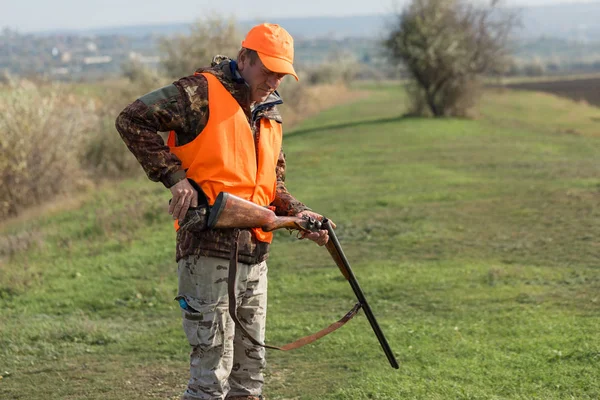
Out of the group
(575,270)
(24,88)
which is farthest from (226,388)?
(24,88)

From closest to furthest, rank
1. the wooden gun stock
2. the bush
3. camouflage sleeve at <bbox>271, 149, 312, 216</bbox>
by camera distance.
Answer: the wooden gun stock → camouflage sleeve at <bbox>271, 149, 312, 216</bbox> → the bush

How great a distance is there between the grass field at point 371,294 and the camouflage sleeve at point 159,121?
2.46m

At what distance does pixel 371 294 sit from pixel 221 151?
207 inches

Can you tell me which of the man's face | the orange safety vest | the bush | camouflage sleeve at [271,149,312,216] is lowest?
the bush

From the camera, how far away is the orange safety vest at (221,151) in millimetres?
4332

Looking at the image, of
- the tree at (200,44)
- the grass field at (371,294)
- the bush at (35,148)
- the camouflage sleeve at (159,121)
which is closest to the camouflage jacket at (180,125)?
the camouflage sleeve at (159,121)

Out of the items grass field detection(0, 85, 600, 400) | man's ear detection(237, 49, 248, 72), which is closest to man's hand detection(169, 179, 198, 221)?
man's ear detection(237, 49, 248, 72)

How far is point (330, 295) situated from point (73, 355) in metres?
3.07

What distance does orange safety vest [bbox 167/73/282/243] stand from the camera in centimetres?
433

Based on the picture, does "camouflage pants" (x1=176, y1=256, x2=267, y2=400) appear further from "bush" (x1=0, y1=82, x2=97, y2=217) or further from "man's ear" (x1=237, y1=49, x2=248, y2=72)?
"bush" (x1=0, y1=82, x2=97, y2=217)

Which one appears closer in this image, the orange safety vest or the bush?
the orange safety vest

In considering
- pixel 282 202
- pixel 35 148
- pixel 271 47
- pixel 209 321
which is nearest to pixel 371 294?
pixel 282 202

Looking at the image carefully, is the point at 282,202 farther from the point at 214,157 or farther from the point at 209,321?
the point at 209,321

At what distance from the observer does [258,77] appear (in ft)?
14.4
